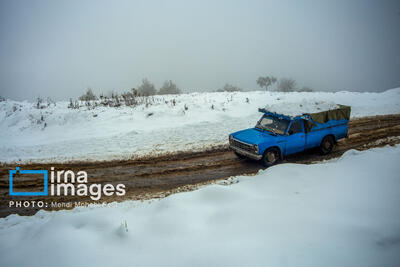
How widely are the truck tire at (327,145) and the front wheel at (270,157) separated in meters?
2.33

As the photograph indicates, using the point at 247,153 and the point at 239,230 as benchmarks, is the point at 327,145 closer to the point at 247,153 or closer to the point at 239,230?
the point at 247,153

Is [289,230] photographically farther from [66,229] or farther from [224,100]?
[224,100]

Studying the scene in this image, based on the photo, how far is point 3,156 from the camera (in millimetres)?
10070

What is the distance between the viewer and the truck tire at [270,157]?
7.90 m

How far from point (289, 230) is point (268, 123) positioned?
552 centimetres

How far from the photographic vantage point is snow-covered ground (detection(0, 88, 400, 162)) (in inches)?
401

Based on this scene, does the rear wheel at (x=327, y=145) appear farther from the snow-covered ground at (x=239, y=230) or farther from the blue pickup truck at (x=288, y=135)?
the snow-covered ground at (x=239, y=230)

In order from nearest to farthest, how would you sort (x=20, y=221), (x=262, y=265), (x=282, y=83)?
(x=262, y=265)
(x=20, y=221)
(x=282, y=83)

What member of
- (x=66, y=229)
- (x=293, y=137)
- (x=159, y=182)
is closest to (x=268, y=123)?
(x=293, y=137)

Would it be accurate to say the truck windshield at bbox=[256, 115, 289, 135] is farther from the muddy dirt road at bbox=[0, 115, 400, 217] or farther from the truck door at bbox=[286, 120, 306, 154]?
the muddy dirt road at bbox=[0, 115, 400, 217]

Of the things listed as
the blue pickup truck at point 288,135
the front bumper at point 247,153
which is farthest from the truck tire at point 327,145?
the front bumper at point 247,153


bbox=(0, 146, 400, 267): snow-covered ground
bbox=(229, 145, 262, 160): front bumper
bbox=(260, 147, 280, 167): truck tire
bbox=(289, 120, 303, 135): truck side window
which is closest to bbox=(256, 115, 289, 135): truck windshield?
bbox=(289, 120, 303, 135): truck side window

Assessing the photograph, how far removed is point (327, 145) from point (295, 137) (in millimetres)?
2058

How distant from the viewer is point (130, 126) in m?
13.2
